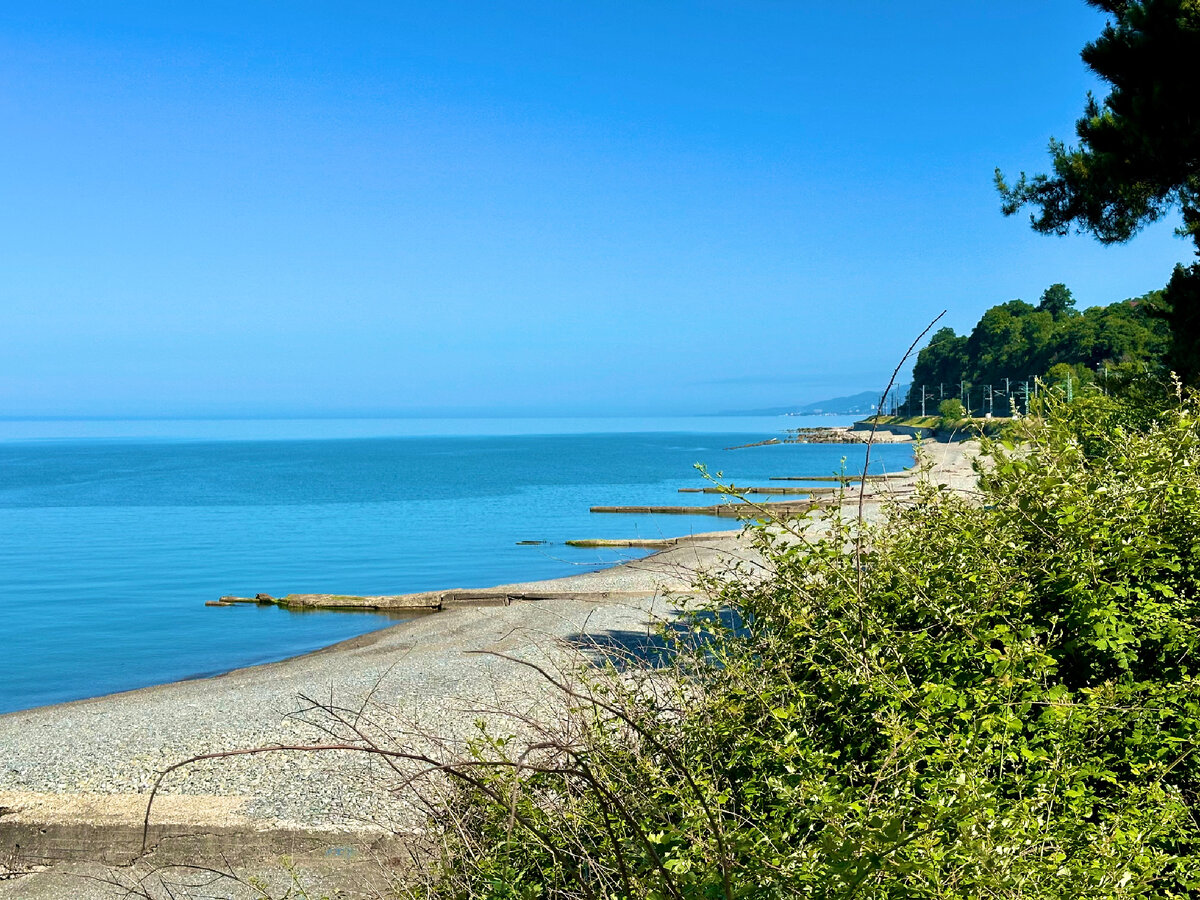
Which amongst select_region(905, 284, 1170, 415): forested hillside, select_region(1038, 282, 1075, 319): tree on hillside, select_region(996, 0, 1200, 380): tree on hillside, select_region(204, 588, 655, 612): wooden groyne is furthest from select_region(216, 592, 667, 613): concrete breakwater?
select_region(1038, 282, 1075, 319): tree on hillside

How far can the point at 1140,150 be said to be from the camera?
1095 cm

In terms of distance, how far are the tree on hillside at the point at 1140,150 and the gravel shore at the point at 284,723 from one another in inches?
128

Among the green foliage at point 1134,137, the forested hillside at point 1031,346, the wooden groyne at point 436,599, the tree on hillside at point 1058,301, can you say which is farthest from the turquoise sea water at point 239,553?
the tree on hillside at point 1058,301

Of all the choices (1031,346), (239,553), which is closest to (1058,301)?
(1031,346)

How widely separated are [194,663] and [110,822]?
12272 millimetres

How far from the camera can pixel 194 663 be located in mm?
20172

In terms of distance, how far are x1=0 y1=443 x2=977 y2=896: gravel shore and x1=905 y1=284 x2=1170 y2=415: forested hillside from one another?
207 feet

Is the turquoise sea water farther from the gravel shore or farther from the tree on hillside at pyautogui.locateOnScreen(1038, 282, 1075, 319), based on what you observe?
the tree on hillside at pyautogui.locateOnScreen(1038, 282, 1075, 319)

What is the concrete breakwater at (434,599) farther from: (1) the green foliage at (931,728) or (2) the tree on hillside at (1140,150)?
(1) the green foliage at (931,728)

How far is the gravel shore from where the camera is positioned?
8.35 meters

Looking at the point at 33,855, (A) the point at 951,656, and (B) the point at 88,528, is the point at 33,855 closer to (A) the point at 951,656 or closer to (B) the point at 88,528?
(A) the point at 951,656

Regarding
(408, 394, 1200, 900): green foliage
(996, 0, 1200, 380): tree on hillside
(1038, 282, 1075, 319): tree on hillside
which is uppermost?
(1038, 282, 1075, 319): tree on hillside

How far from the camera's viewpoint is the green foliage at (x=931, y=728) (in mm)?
3064

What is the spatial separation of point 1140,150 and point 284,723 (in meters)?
12.4
